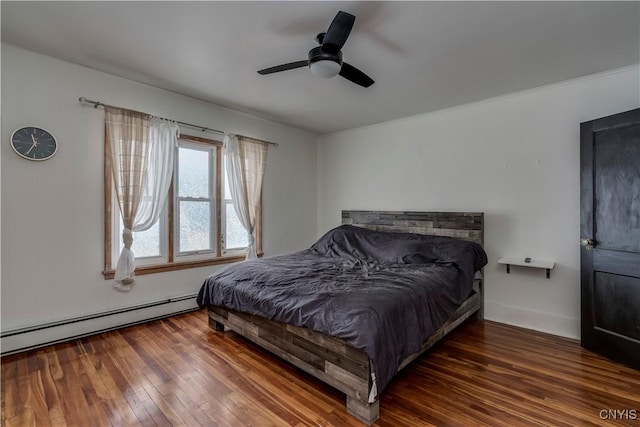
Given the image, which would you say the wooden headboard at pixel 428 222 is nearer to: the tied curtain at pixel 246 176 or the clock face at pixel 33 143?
the tied curtain at pixel 246 176

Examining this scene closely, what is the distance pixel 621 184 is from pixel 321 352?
272 cm

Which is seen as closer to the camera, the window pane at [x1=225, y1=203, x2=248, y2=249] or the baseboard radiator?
the baseboard radiator

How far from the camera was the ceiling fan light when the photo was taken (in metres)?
2.01

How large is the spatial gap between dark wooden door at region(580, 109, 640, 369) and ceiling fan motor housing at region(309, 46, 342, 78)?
7.78ft

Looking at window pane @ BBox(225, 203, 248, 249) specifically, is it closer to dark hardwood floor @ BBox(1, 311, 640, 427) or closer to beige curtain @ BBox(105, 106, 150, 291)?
beige curtain @ BBox(105, 106, 150, 291)

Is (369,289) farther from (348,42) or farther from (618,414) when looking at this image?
(348,42)

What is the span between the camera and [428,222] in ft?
12.6

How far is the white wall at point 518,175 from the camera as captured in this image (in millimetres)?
2945

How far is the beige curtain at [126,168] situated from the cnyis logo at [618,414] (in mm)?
3928

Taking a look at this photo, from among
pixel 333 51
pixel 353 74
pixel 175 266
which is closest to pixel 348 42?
pixel 353 74

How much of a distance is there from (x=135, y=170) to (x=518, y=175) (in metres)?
4.11

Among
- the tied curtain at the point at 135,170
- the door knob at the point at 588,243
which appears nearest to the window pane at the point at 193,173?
the tied curtain at the point at 135,170

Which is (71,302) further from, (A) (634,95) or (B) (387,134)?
(A) (634,95)

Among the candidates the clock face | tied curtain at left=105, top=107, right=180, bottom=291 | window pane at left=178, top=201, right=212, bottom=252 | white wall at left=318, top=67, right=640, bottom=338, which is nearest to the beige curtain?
tied curtain at left=105, top=107, right=180, bottom=291
